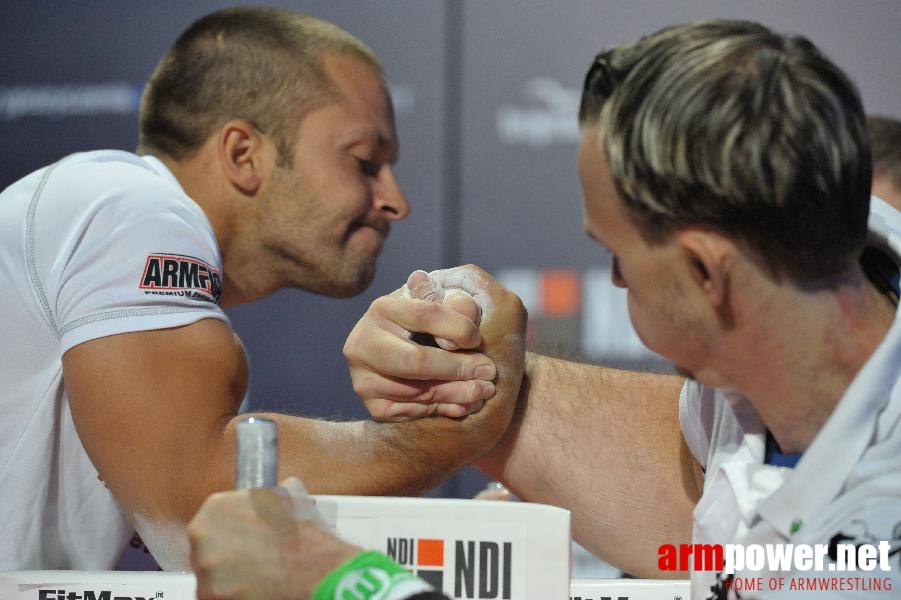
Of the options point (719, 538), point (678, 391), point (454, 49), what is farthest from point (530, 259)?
point (719, 538)

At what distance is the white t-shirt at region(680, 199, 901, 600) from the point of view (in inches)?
32.2

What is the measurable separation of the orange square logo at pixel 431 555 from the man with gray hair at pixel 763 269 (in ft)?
0.51

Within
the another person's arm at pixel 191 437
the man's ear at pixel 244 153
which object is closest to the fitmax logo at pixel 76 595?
the another person's arm at pixel 191 437

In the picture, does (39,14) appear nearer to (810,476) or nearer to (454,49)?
(454,49)

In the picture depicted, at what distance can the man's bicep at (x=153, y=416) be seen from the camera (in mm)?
1322

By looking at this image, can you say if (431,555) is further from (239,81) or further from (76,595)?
(239,81)

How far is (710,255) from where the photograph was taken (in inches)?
35.1

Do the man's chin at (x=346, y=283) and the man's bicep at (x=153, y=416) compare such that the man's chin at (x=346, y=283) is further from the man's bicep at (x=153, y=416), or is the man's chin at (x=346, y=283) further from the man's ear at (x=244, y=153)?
the man's bicep at (x=153, y=416)

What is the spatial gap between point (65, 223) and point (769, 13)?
190 centimetres

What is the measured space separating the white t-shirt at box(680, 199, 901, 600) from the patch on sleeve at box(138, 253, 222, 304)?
71 cm

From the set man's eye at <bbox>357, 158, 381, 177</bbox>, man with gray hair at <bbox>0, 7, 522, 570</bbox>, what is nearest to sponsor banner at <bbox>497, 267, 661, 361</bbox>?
man's eye at <bbox>357, 158, 381, 177</bbox>

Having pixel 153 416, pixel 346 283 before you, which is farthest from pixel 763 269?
pixel 346 283

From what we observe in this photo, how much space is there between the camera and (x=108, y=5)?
2941mm

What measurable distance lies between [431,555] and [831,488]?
34cm
